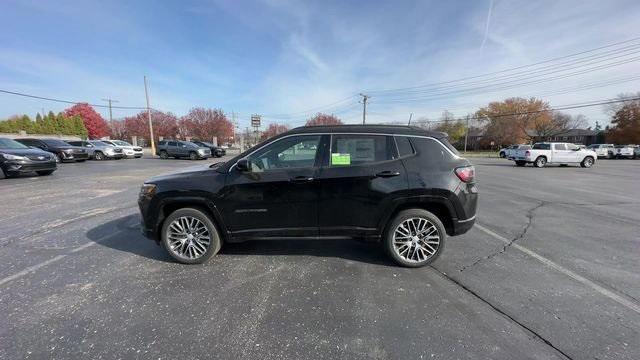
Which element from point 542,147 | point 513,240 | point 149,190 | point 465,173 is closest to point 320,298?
point 465,173

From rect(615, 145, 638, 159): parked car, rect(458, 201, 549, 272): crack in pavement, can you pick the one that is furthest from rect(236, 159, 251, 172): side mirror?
rect(615, 145, 638, 159): parked car

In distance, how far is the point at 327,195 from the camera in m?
3.91

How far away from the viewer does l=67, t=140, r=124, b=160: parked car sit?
79.6ft

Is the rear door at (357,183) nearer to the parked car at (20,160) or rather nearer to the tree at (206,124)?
the parked car at (20,160)

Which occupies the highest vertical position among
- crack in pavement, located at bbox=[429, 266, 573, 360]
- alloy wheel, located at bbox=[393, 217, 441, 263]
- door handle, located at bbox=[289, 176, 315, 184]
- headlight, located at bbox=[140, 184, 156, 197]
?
door handle, located at bbox=[289, 176, 315, 184]

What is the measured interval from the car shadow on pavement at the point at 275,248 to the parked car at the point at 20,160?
10176mm

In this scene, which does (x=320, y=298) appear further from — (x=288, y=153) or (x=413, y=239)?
(x=288, y=153)

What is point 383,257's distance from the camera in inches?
169

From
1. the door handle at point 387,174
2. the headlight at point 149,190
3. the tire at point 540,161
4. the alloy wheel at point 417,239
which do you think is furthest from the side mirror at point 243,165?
the tire at point 540,161

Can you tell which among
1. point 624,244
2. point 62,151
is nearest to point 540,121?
point 624,244

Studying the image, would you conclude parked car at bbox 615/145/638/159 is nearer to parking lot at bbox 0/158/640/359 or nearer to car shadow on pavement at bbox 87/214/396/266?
parking lot at bbox 0/158/640/359

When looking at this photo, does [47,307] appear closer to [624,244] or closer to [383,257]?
[383,257]

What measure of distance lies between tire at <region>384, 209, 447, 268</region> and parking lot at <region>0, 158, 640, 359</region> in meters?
0.15

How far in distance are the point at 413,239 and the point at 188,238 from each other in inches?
119
